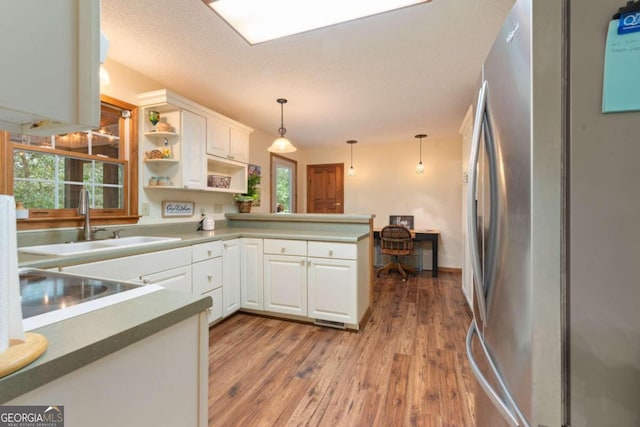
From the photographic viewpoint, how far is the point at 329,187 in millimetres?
5977

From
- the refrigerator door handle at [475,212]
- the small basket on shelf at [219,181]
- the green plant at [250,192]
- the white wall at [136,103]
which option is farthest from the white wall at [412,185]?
the refrigerator door handle at [475,212]

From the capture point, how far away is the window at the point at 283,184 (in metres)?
4.97

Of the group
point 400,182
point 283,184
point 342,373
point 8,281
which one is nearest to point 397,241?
point 400,182

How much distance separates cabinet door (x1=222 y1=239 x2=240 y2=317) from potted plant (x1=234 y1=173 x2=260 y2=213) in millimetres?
993

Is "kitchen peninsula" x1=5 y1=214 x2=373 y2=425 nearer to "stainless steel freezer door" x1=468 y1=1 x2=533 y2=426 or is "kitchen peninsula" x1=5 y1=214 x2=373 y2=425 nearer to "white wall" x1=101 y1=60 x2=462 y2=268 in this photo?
"stainless steel freezer door" x1=468 y1=1 x2=533 y2=426

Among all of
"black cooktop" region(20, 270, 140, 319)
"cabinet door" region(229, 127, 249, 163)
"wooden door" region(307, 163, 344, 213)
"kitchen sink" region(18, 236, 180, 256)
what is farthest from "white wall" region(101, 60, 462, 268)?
"black cooktop" region(20, 270, 140, 319)

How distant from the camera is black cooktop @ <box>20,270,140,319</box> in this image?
74 cm

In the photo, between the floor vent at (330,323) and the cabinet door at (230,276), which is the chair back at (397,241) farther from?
the cabinet door at (230,276)

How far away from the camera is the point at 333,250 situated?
2578mm

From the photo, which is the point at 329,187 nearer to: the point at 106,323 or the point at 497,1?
the point at 497,1

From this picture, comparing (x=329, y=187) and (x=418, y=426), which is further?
(x=329, y=187)

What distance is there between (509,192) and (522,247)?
16 cm

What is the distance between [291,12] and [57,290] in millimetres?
1794

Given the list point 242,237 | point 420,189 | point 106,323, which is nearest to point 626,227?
point 106,323
